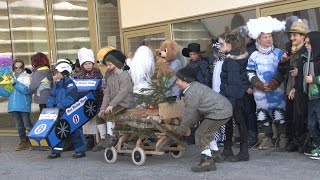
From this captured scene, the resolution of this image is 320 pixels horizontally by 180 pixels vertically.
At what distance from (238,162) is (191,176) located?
875 mm

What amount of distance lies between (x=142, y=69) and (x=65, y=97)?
1.32 m

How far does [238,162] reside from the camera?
722 cm

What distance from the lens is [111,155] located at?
7.78 meters

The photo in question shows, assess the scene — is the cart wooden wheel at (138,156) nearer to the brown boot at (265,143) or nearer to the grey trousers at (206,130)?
the grey trousers at (206,130)

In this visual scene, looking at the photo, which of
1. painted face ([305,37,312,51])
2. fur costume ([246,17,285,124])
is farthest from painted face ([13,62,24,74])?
painted face ([305,37,312,51])

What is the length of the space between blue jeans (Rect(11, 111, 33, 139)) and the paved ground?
3.77 feet

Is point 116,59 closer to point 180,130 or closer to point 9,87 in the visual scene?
point 180,130

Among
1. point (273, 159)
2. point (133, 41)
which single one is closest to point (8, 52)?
point (133, 41)

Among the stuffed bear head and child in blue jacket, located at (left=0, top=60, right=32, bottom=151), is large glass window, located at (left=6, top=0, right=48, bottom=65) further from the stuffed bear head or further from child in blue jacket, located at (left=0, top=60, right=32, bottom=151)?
the stuffed bear head

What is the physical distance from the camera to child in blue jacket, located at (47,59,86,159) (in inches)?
325

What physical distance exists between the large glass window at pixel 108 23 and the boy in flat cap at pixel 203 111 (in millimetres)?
4666

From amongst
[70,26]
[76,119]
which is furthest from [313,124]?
[70,26]

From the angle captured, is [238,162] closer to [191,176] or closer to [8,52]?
[191,176]

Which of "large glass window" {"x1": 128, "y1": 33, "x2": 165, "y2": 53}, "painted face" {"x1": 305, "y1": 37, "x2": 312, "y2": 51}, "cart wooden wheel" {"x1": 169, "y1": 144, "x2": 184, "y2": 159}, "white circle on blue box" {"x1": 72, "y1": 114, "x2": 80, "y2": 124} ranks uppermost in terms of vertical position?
"large glass window" {"x1": 128, "y1": 33, "x2": 165, "y2": 53}
